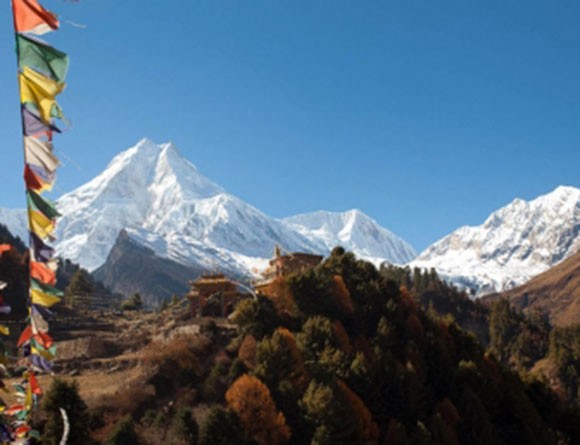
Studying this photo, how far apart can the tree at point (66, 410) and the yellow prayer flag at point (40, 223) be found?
36.4m

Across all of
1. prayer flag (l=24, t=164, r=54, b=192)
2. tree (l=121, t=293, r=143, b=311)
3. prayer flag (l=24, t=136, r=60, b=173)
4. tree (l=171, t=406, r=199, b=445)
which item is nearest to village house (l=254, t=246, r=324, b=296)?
tree (l=121, t=293, r=143, b=311)

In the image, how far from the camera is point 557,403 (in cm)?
7919

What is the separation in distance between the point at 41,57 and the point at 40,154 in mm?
1140

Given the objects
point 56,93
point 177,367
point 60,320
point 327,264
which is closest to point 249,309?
point 177,367

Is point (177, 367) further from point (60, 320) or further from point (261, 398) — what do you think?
point (60, 320)

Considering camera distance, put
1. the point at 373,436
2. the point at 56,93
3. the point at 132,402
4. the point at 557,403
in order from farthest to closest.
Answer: the point at 557,403
the point at 373,436
the point at 132,402
the point at 56,93

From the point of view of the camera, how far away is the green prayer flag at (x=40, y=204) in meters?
7.33

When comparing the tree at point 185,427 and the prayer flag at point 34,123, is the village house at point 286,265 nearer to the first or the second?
the tree at point 185,427

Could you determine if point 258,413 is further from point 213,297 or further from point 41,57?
point 41,57

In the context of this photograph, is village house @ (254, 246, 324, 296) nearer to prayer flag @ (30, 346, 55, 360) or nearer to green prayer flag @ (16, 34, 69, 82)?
prayer flag @ (30, 346, 55, 360)

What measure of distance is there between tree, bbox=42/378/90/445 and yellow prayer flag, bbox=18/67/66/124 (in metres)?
37.6

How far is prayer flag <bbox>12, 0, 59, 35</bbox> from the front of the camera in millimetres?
6434

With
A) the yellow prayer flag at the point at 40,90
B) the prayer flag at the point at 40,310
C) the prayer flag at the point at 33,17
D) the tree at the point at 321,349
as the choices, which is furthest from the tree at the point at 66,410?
the prayer flag at the point at 33,17

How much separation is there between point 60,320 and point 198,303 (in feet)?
61.6
